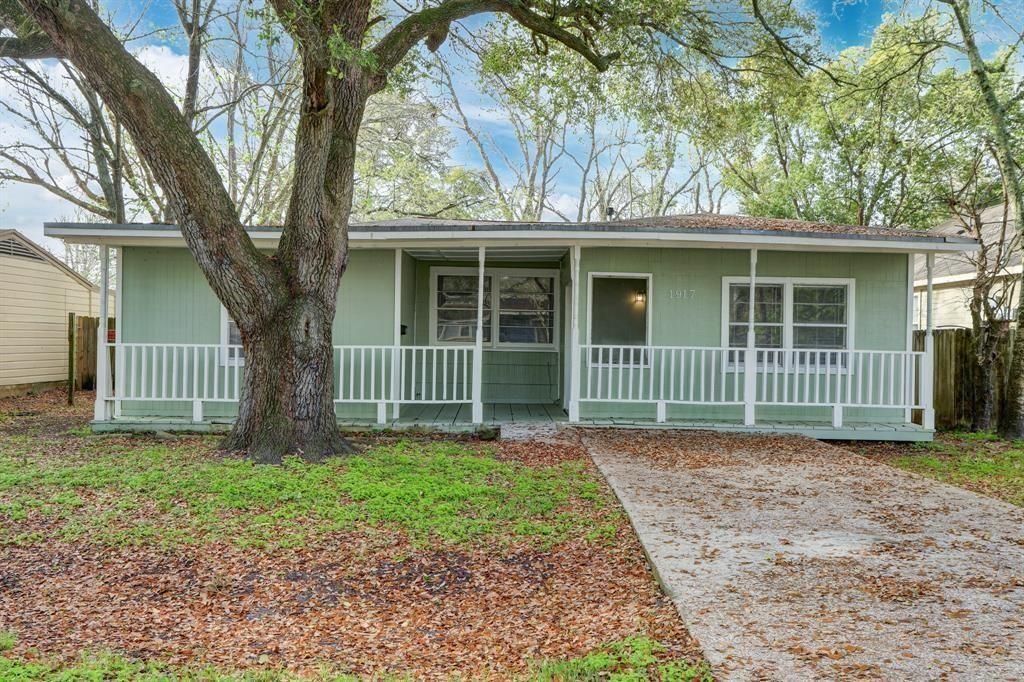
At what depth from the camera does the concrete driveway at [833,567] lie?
2639 mm

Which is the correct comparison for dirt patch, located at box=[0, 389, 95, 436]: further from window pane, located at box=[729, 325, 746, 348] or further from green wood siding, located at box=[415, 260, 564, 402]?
window pane, located at box=[729, 325, 746, 348]

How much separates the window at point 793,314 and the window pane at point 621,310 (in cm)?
120

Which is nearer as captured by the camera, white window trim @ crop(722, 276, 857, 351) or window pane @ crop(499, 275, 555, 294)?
white window trim @ crop(722, 276, 857, 351)

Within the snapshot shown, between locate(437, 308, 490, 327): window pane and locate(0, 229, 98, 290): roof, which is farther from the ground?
locate(0, 229, 98, 290): roof

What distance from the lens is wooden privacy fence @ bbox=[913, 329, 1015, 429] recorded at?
32.9 feet

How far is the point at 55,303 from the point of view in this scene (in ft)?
48.3

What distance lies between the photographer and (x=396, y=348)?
28.1ft

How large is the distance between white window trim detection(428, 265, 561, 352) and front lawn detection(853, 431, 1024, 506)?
473cm

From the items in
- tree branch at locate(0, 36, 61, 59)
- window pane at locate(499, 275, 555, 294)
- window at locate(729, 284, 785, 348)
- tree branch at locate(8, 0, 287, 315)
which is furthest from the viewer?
window pane at locate(499, 275, 555, 294)

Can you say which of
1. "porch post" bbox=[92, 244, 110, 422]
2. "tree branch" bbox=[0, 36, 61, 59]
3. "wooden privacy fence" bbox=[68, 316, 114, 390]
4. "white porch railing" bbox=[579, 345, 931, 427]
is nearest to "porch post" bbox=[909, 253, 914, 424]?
"white porch railing" bbox=[579, 345, 931, 427]

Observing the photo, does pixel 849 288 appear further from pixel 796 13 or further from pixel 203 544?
pixel 203 544

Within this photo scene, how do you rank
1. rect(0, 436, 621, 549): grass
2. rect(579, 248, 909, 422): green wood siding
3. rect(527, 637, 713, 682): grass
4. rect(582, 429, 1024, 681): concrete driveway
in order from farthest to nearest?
rect(579, 248, 909, 422): green wood siding → rect(0, 436, 621, 549): grass → rect(582, 429, 1024, 681): concrete driveway → rect(527, 637, 713, 682): grass

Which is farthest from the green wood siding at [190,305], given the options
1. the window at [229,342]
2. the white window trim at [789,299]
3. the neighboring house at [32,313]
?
the neighboring house at [32,313]

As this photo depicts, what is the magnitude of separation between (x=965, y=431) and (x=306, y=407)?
9575mm
